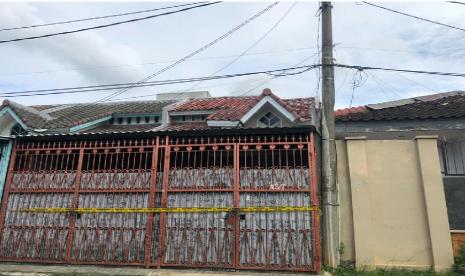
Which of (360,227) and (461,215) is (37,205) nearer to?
(360,227)

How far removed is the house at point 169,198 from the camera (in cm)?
675

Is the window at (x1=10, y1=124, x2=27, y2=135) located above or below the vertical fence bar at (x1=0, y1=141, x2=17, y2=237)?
above

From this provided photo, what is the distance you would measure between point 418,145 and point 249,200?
3.88m

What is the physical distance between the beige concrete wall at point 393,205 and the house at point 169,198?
3.23ft

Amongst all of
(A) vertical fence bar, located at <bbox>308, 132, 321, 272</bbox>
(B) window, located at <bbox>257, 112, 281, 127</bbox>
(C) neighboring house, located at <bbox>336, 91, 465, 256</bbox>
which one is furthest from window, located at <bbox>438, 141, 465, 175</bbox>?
(B) window, located at <bbox>257, 112, 281, 127</bbox>

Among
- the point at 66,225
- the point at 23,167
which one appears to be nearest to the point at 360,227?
the point at 66,225

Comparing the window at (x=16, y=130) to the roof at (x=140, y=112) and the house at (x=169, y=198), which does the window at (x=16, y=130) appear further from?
the house at (x=169, y=198)

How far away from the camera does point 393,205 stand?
7.15m

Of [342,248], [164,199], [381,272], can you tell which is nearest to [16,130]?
[164,199]

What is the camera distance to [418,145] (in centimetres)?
728

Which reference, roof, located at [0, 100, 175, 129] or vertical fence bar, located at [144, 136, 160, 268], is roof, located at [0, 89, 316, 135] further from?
vertical fence bar, located at [144, 136, 160, 268]

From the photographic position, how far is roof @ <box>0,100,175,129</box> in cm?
940

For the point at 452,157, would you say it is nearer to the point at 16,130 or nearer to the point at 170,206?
the point at 170,206

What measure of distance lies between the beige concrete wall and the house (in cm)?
98
